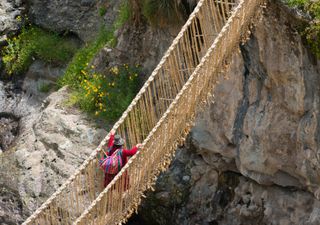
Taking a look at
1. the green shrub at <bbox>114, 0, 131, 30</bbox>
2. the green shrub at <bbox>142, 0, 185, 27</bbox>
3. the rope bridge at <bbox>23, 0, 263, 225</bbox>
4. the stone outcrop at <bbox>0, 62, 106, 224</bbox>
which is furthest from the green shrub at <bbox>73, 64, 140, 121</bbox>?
the rope bridge at <bbox>23, 0, 263, 225</bbox>

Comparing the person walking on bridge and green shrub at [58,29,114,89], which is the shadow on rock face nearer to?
green shrub at [58,29,114,89]

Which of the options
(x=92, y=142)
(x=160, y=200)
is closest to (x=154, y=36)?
(x=92, y=142)

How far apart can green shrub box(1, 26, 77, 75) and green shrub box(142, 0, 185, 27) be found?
359 cm

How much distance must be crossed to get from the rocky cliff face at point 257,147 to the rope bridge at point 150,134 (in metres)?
0.74

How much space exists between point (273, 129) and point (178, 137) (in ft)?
5.80

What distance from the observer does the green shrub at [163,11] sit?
10320mm

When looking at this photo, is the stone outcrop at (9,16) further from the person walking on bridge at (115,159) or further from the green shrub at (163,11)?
the person walking on bridge at (115,159)

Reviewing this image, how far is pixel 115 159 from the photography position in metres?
7.71

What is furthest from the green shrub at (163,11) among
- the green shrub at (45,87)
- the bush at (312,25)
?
the green shrub at (45,87)

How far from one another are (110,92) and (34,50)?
3.12 m

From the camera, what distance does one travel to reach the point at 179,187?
33.8 ft

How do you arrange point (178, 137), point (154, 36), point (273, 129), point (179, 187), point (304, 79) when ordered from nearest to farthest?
point (178, 137) → point (304, 79) → point (273, 129) → point (179, 187) → point (154, 36)

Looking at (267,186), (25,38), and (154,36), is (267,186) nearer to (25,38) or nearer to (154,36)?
(154,36)

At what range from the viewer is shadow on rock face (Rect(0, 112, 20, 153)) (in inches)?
495
